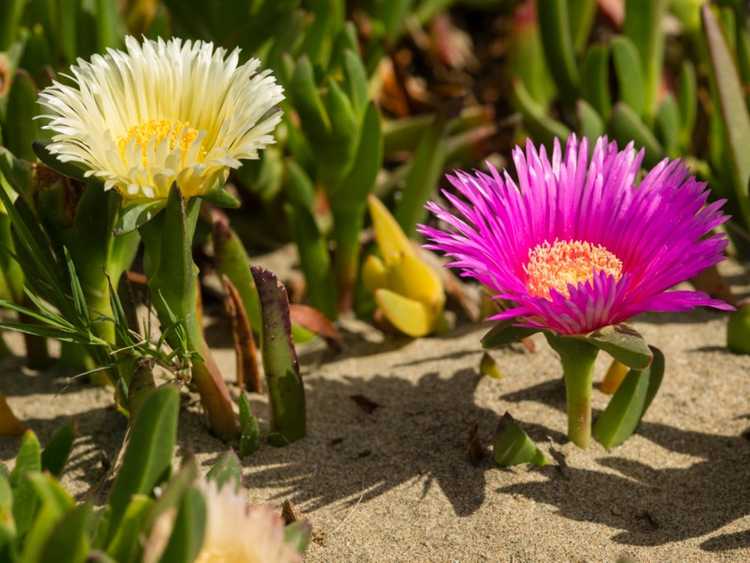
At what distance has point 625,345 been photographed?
998mm

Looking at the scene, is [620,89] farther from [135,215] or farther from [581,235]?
[135,215]

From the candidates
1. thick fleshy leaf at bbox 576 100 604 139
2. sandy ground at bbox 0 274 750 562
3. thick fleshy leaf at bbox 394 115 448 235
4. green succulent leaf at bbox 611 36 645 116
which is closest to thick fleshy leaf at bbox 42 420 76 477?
sandy ground at bbox 0 274 750 562

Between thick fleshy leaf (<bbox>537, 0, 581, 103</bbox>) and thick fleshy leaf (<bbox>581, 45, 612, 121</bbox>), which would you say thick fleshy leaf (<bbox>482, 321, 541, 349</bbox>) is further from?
thick fleshy leaf (<bbox>537, 0, 581, 103</bbox>)

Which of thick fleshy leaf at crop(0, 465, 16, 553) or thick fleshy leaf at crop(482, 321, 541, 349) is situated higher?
thick fleshy leaf at crop(0, 465, 16, 553)

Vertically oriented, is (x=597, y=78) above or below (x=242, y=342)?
above

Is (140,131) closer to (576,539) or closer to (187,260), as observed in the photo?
(187,260)

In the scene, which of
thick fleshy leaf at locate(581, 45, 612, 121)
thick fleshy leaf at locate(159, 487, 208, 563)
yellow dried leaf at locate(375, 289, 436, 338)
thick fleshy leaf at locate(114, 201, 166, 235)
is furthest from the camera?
thick fleshy leaf at locate(581, 45, 612, 121)

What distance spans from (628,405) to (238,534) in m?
0.51

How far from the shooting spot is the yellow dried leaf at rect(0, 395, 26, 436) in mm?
1229

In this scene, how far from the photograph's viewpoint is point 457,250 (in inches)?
41.3

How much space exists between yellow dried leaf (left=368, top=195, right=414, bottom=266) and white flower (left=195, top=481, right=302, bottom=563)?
0.66 m

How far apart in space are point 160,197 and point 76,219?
0.58 feet

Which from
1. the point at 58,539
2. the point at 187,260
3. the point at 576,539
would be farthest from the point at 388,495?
the point at 58,539

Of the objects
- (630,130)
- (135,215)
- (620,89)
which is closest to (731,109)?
(630,130)
